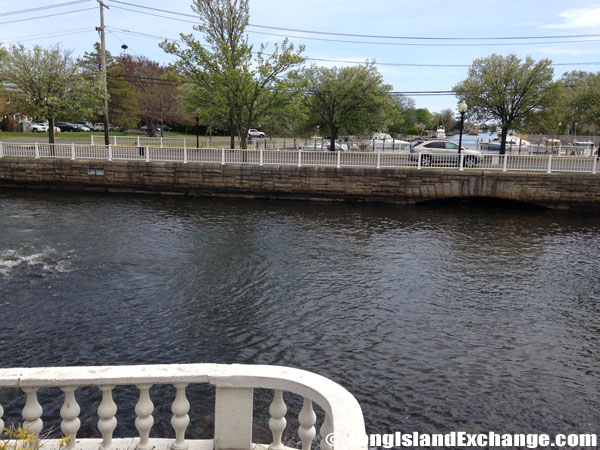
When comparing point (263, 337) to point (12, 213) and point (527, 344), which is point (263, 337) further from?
point (12, 213)

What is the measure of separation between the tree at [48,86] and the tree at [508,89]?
2360 centimetres

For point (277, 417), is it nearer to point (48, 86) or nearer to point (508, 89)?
point (48, 86)

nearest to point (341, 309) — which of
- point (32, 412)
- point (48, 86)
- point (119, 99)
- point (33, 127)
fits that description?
point (32, 412)

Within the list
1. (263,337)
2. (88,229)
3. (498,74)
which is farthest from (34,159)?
(498,74)

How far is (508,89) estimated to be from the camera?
31703mm

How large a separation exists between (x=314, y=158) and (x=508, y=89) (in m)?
16.5

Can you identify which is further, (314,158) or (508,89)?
(508,89)

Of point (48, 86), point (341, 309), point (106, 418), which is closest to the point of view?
point (106, 418)

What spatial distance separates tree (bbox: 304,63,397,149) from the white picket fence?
10.6m

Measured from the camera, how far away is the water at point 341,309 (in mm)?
6496

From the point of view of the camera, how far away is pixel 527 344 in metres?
8.14

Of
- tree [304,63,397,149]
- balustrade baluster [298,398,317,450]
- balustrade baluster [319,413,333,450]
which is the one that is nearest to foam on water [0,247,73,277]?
balustrade baluster [298,398,317,450]

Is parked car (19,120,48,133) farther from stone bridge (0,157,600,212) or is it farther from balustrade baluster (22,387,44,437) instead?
balustrade baluster (22,387,44,437)

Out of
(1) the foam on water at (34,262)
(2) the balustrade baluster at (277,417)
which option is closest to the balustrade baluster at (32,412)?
(2) the balustrade baluster at (277,417)
